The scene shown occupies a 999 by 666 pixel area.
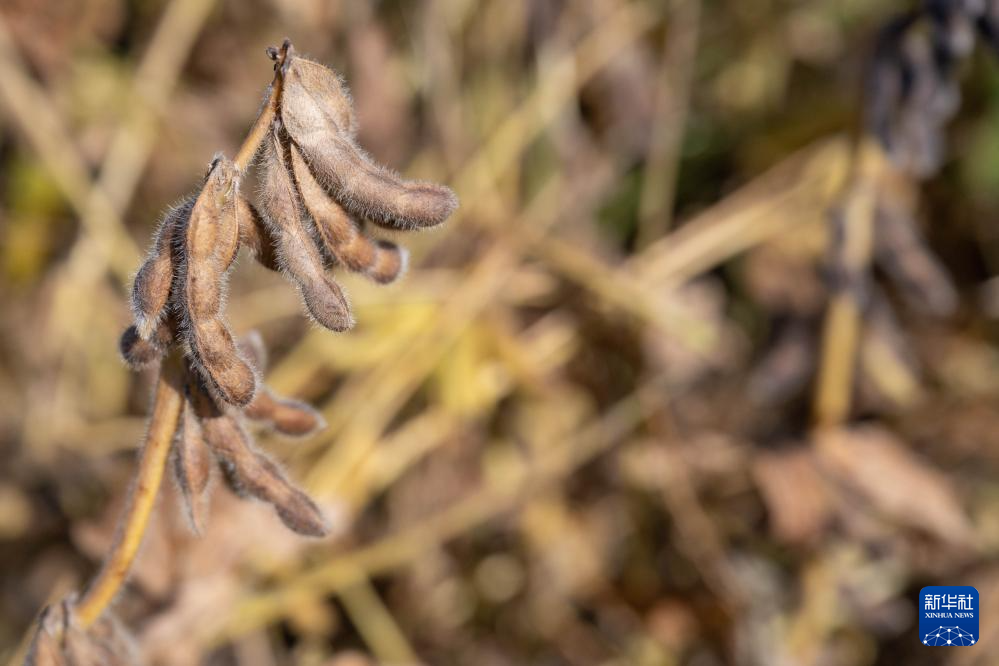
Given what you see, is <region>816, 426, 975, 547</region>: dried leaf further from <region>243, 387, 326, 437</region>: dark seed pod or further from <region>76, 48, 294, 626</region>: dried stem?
<region>76, 48, 294, 626</region>: dried stem

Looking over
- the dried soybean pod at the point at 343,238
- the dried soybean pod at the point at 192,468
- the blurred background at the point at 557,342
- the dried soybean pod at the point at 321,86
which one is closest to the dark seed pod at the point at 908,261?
the blurred background at the point at 557,342

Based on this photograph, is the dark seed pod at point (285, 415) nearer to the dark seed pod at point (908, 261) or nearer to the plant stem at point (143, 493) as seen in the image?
the plant stem at point (143, 493)

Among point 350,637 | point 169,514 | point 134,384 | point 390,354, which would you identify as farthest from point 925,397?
point 134,384

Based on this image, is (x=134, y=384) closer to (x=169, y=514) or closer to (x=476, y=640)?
(x=169, y=514)

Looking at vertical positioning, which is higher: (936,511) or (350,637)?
(936,511)

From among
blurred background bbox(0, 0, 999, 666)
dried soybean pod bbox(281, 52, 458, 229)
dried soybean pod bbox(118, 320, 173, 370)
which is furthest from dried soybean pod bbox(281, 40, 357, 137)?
blurred background bbox(0, 0, 999, 666)
